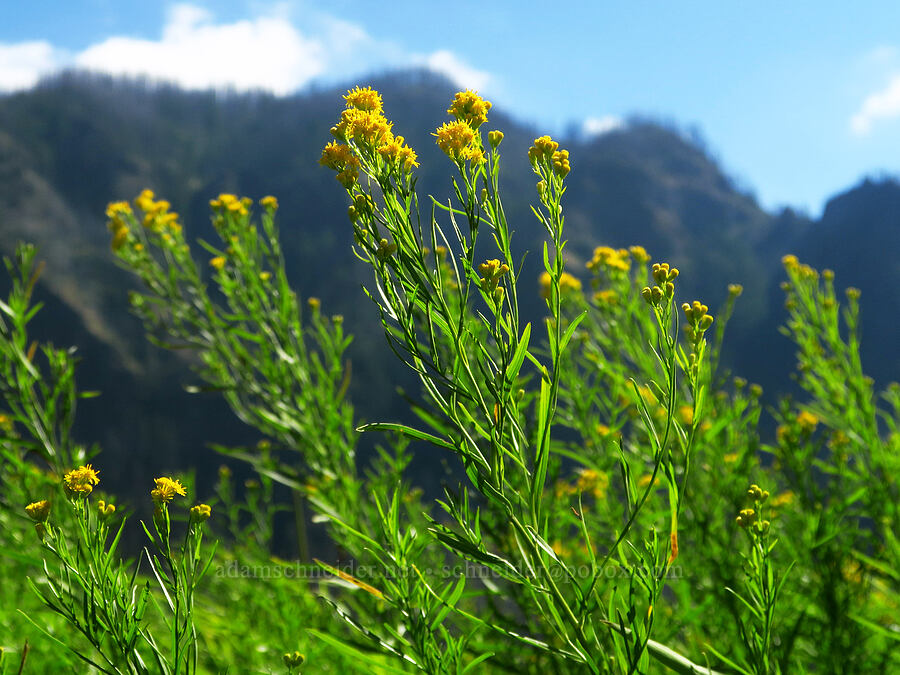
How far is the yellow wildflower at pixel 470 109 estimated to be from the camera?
685mm

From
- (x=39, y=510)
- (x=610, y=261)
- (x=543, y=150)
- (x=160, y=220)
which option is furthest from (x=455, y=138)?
(x=160, y=220)

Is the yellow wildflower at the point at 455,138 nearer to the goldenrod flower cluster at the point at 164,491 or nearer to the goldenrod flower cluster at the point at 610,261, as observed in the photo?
the goldenrod flower cluster at the point at 164,491

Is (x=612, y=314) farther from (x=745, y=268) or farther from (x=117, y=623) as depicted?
(x=745, y=268)

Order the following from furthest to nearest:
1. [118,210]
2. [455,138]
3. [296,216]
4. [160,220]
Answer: [296,216]
[118,210]
[160,220]
[455,138]

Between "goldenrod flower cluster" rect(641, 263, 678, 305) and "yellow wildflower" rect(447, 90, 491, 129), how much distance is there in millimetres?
261

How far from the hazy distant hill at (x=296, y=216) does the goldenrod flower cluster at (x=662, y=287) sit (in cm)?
2335

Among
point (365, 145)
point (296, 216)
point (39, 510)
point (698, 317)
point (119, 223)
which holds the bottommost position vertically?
point (39, 510)

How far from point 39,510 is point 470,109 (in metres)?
0.63

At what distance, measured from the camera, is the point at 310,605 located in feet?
5.38

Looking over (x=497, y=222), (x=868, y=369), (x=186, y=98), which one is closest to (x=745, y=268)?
(x=868, y=369)

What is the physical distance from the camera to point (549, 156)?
0.68 meters

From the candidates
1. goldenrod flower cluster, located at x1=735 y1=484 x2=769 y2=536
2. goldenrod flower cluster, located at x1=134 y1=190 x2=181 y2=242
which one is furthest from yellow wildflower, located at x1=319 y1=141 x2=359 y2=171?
goldenrod flower cluster, located at x1=134 y1=190 x2=181 y2=242

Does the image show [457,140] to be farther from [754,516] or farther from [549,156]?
[754,516]

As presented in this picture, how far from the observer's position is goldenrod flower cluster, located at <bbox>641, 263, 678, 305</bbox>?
2.07ft
